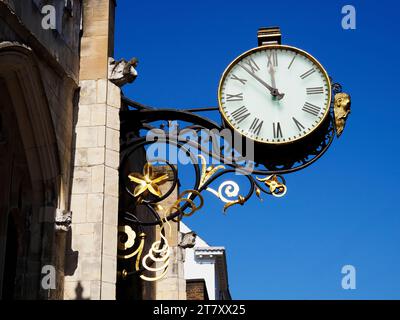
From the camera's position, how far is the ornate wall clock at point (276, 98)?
1501 cm

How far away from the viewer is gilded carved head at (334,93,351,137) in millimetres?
14977

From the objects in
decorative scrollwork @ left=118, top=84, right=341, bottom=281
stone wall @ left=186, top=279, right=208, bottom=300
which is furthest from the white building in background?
decorative scrollwork @ left=118, top=84, right=341, bottom=281

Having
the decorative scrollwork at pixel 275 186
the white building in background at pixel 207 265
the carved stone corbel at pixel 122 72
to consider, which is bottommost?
the decorative scrollwork at pixel 275 186

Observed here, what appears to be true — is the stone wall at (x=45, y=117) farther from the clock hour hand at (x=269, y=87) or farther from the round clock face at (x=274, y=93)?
the clock hour hand at (x=269, y=87)

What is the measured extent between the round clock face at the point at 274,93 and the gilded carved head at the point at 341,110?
144 millimetres

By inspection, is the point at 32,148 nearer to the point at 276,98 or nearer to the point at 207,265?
the point at 276,98

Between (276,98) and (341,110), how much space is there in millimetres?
918

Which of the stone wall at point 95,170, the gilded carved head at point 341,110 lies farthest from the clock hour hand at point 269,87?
the stone wall at point 95,170

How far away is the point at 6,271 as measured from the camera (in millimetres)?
14805

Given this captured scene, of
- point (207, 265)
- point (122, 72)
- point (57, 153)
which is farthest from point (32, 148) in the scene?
point (207, 265)

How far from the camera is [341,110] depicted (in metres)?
15.0

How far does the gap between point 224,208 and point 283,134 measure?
1.30 m
